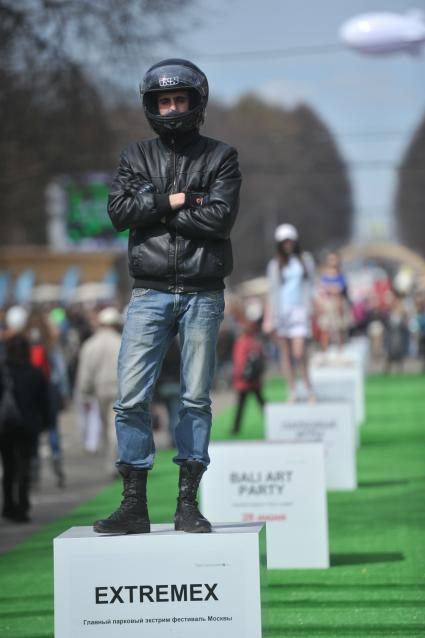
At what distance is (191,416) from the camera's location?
7.71 meters

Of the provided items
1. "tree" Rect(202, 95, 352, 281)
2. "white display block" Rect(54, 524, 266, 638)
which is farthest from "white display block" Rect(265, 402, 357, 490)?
"tree" Rect(202, 95, 352, 281)

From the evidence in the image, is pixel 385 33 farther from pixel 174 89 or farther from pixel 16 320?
pixel 174 89

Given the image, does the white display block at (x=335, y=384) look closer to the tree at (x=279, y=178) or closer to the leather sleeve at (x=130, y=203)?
the leather sleeve at (x=130, y=203)

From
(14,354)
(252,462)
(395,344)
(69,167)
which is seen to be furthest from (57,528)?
(395,344)

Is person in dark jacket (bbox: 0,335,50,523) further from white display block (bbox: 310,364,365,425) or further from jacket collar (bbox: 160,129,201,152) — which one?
jacket collar (bbox: 160,129,201,152)

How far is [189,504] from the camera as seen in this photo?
7.56 m

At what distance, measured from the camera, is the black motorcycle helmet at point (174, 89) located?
300 inches

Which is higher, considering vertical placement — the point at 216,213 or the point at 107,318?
the point at 216,213

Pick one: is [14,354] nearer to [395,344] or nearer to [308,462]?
[308,462]

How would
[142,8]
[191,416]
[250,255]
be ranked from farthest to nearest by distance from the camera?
1. [250,255]
2. [142,8]
3. [191,416]

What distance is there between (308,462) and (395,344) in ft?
111

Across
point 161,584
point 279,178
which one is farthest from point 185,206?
point 279,178

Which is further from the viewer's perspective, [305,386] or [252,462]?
[305,386]

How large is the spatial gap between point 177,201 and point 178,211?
0.19ft
